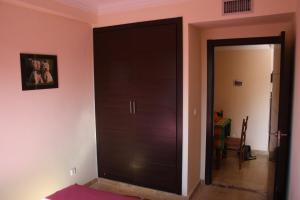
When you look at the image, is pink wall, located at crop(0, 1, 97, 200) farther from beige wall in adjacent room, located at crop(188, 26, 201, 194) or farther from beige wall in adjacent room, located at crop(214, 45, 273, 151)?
beige wall in adjacent room, located at crop(214, 45, 273, 151)

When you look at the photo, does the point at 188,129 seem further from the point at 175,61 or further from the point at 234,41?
the point at 234,41

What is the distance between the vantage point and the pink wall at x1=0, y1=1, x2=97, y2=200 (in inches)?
94.4

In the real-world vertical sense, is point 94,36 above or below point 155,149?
above

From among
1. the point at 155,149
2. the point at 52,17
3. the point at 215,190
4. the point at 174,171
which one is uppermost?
the point at 52,17

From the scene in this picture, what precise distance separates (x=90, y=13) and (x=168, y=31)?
1.13 m

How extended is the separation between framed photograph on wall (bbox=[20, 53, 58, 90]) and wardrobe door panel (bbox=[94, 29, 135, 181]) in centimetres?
70

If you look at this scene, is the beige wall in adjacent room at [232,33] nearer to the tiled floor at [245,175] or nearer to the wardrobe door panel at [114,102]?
the tiled floor at [245,175]

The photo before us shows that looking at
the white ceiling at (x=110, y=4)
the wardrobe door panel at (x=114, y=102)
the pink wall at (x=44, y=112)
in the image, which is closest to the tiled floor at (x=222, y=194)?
the wardrobe door panel at (x=114, y=102)

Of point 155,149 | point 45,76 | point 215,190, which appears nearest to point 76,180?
point 155,149

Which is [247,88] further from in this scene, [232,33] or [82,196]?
[82,196]

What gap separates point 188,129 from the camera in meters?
2.98

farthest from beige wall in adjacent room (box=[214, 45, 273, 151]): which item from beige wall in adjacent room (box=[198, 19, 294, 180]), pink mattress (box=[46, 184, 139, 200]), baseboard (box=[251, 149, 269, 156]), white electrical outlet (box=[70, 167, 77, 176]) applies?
pink mattress (box=[46, 184, 139, 200])

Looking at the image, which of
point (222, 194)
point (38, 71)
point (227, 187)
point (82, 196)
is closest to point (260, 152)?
point (227, 187)

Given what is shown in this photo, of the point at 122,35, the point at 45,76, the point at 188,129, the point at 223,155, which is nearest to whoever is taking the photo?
the point at 45,76
